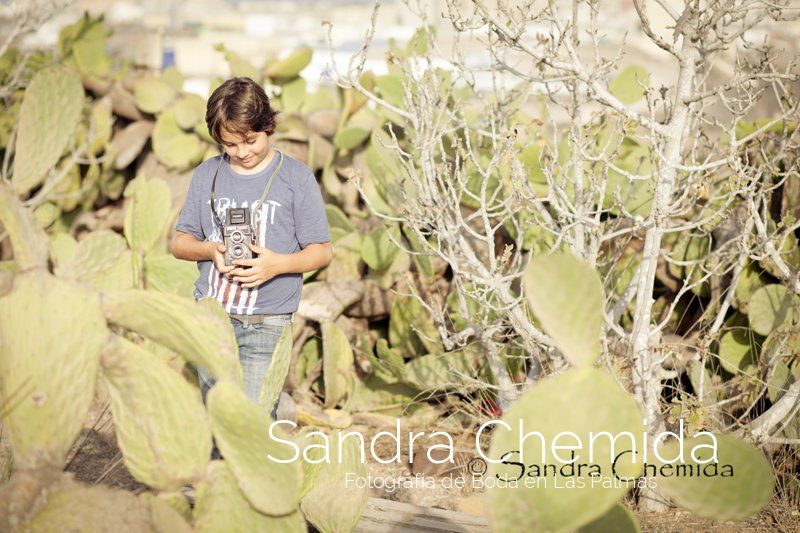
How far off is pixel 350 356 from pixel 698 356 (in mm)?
1172

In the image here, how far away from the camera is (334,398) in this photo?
315 centimetres

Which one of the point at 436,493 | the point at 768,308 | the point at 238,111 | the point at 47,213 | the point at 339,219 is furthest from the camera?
the point at 47,213

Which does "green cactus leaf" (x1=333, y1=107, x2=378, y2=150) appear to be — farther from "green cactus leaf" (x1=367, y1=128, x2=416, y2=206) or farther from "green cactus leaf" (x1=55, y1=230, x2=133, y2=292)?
"green cactus leaf" (x1=55, y1=230, x2=133, y2=292)

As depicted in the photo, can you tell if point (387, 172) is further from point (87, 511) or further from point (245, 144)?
point (87, 511)

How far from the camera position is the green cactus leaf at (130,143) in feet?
14.4

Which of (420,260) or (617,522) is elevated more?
(617,522)

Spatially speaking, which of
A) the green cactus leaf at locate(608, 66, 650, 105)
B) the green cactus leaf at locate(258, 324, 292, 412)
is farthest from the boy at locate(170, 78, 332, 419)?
the green cactus leaf at locate(608, 66, 650, 105)

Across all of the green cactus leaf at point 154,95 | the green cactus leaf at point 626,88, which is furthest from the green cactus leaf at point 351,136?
the green cactus leaf at point 154,95

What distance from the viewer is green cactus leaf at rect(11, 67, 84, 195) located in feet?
5.43

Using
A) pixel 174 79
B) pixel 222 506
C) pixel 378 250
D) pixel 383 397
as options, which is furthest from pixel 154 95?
pixel 222 506

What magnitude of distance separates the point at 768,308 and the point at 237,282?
5.37 ft

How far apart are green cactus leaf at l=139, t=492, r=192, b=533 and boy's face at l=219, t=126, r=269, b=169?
3.02 feet

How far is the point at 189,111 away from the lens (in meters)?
4.15

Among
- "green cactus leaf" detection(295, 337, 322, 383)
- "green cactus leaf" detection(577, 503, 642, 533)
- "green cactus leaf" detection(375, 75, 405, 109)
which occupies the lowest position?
"green cactus leaf" detection(295, 337, 322, 383)
